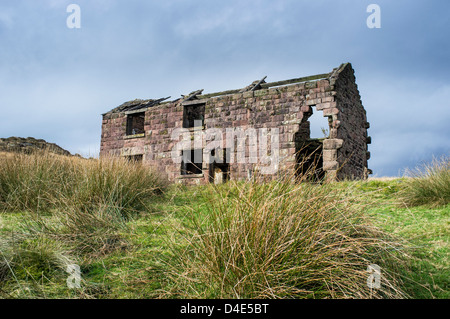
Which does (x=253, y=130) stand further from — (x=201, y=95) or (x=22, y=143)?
(x=22, y=143)

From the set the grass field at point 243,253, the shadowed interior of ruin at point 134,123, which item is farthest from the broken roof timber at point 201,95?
the grass field at point 243,253

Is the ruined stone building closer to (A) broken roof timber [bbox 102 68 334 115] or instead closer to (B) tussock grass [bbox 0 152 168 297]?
(A) broken roof timber [bbox 102 68 334 115]

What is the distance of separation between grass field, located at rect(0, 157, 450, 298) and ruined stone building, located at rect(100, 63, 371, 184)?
6367 millimetres

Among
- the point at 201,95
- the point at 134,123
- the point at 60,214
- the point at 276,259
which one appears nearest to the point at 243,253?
the point at 276,259

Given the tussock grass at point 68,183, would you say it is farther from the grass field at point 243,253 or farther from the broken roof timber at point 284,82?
the broken roof timber at point 284,82

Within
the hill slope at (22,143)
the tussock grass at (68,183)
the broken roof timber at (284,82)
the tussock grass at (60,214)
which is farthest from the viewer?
the hill slope at (22,143)

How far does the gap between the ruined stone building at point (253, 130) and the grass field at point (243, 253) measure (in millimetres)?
6367

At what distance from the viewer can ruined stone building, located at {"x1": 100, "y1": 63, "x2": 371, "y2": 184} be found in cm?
1212

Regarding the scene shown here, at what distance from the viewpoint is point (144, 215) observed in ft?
17.9

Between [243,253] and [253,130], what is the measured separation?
10.7 metres

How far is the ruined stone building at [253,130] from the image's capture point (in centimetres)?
1212
